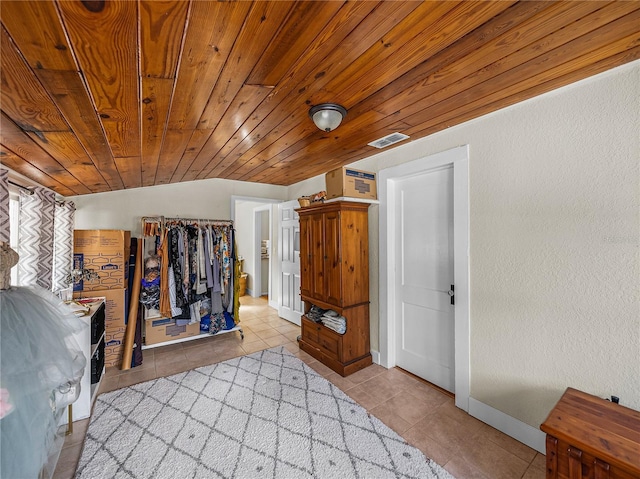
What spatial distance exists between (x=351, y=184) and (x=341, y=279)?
3.24ft

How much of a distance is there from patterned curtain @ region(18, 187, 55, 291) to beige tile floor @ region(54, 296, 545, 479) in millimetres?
1203

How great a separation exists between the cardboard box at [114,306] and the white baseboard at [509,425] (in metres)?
3.54

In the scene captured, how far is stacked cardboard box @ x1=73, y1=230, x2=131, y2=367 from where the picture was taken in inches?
110

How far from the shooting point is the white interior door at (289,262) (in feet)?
13.7

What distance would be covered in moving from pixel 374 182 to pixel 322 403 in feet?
7.22

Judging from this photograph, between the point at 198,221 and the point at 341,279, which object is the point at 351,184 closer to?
the point at 341,279

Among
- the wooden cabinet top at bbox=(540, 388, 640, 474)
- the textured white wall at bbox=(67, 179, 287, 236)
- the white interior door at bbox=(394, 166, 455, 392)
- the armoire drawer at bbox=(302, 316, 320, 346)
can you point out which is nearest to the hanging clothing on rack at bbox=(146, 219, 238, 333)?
the textured white wall at bbox=(67, 179, 287, 236)

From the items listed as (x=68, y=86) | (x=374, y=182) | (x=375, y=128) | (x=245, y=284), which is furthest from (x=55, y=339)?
(x=245, y=284)

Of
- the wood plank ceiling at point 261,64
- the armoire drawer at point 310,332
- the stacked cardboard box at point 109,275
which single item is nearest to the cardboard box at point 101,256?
the stacked cardboard box at point 109,275

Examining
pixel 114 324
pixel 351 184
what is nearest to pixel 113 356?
pixel 114 324

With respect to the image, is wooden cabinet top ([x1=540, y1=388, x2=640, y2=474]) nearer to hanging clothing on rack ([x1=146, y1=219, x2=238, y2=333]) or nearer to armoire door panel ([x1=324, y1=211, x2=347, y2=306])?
armoire door panel ([x1=324, y1=211, x2=347, y2=306])

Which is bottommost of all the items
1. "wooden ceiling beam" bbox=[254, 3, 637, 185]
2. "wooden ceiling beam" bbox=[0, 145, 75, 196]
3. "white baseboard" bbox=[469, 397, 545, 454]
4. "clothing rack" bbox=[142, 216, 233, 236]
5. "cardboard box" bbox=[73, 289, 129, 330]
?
"white baseboard" bbox=[469, 397, 545, 454]

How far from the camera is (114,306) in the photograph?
292 centimetres

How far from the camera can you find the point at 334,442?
1.81 meters
